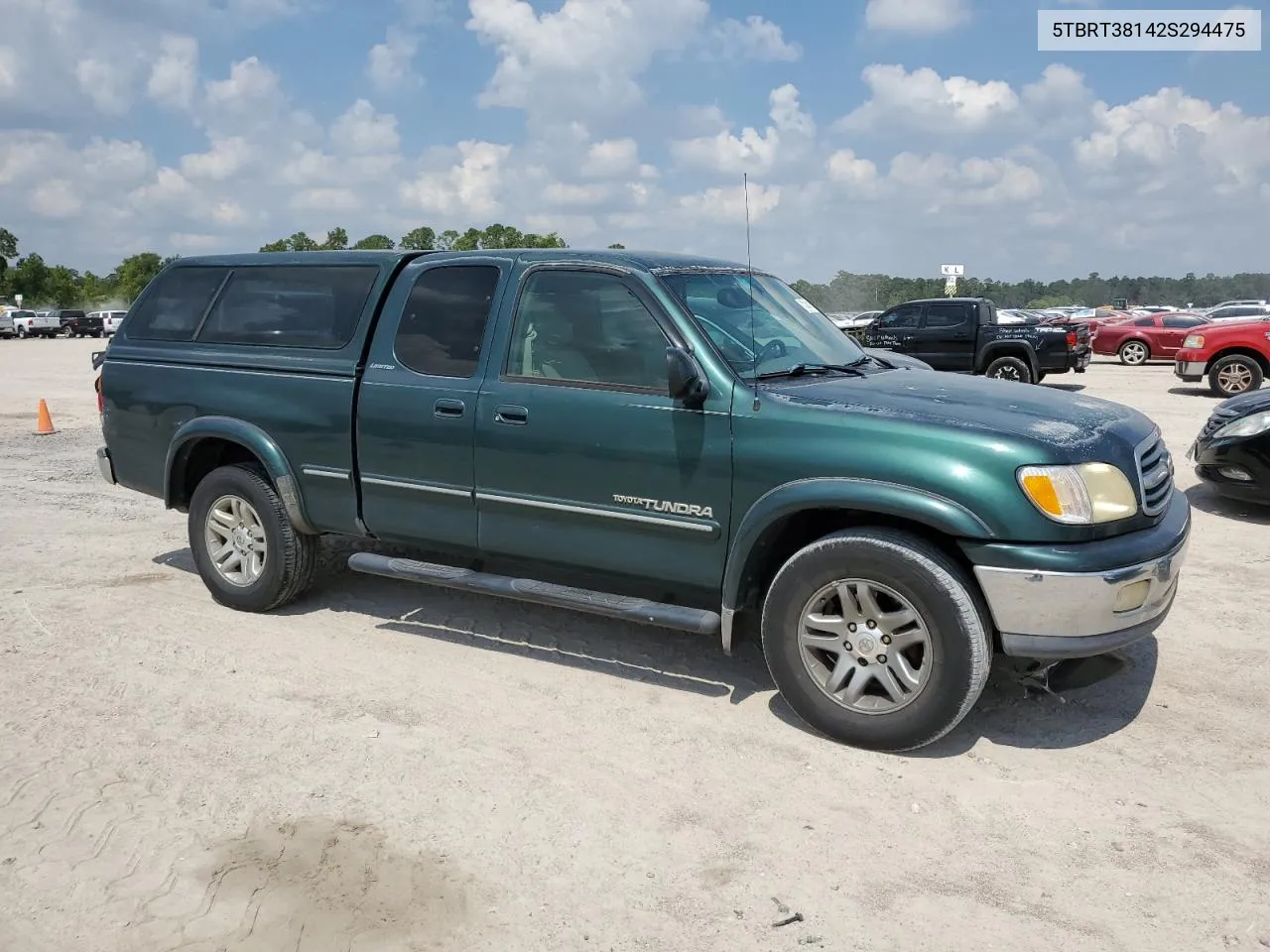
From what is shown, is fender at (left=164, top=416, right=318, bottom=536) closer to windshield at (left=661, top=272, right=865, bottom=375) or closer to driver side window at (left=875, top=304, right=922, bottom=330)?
windshield at (left=661, top=272, right=865, bottom=375)

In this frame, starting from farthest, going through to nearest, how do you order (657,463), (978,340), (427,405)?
(978,340) < (427,405) < (657,463)

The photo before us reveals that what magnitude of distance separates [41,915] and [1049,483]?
3.58 m

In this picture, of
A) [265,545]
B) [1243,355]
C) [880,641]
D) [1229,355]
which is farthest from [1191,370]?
[265,545]

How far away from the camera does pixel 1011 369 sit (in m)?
17.8

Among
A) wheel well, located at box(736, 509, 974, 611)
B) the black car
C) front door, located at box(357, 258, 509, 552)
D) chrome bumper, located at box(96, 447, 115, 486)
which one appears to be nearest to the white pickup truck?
chrome bumper, located at box(96, 447, 115, 486)

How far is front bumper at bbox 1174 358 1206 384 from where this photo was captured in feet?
53.5

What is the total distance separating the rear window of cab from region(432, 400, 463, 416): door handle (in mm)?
761

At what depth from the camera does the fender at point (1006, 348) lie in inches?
688

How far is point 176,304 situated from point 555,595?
10.4 feet

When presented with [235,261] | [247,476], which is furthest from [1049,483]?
[235,261]

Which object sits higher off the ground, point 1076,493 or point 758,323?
point 758,323

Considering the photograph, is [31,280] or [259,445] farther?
[31,280]

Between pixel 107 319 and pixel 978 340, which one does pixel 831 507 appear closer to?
pixel 978 340

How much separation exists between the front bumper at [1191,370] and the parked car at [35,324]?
54.6 m
